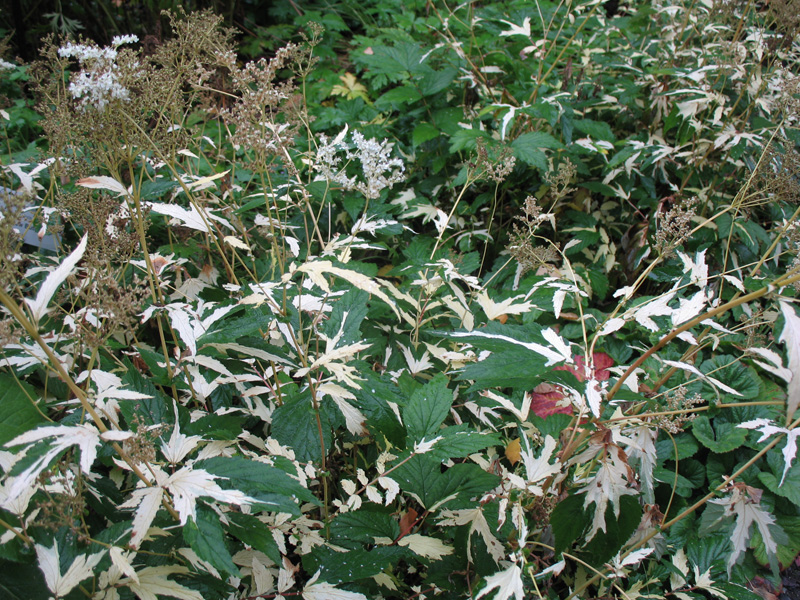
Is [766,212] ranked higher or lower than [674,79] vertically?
lower

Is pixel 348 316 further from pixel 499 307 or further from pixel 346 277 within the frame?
pixel 499 307

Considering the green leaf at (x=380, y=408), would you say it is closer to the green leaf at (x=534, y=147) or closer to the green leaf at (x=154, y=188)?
the green leaf at (x=154, y=188)

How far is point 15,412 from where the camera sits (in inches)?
37.8

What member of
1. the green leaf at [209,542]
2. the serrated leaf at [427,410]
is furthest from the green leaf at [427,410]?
the green leaf at [209,542]

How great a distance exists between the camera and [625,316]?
1101mm

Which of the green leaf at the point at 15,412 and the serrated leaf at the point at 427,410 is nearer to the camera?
the green leaf at the point at 15,412

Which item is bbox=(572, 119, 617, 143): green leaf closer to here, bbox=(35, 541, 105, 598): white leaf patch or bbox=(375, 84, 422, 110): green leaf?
bbox=(375, 84, 422, 110): green leaf

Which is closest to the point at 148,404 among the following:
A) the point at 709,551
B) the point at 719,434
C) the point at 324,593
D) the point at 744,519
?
the point at 324,593

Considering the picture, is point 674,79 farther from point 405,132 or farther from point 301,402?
point 301,402

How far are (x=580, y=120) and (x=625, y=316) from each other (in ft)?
5.73

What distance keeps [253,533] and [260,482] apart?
0.18m

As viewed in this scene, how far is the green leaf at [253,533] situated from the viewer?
952 mm

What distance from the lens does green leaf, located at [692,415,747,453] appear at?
1733mm

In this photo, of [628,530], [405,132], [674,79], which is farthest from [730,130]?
[628,530]
